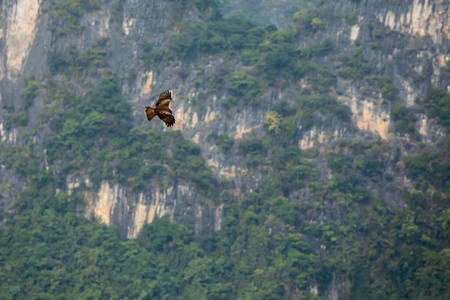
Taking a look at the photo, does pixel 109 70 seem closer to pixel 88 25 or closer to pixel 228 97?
pixel 88 25

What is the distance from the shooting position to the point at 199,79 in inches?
1980

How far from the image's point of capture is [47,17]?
166ft

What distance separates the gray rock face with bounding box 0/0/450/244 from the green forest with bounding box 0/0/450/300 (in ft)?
1.26

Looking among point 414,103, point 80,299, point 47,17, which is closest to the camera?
point 80,299

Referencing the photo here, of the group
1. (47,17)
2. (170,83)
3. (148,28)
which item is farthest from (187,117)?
(47,17)

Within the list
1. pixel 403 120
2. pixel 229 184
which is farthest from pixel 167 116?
pixel 403 120

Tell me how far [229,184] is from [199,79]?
5898 mm

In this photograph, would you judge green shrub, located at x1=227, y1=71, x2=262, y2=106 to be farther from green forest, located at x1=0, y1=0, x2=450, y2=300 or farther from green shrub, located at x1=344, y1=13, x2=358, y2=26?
green shrub, located at x1=344, y1=13, x2=358, y2=26

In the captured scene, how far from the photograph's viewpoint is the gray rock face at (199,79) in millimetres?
47656

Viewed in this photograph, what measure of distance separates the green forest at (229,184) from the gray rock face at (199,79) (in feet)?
1.26

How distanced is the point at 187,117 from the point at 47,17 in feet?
29.5

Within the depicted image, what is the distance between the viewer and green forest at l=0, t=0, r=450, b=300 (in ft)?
144

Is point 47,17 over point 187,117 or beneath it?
over

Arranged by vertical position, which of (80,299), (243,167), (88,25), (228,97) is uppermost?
(88,25)
